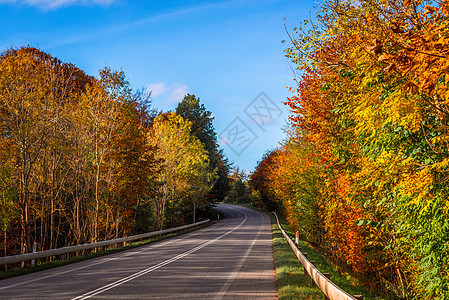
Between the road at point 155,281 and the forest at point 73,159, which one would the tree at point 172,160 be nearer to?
the forest at point 73,159

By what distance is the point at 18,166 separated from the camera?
56.2 feet

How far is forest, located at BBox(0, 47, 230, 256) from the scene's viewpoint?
16453mm

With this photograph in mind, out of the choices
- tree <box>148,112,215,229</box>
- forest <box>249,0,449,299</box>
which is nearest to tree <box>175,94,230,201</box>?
tree <box>148,112,215,229</box>

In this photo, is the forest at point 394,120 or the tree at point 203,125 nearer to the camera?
the forest at point 394,120

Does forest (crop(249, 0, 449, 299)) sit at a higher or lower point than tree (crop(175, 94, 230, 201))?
lower

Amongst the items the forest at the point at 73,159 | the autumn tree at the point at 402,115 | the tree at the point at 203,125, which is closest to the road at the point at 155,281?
the autumn tree at the point at 402,115

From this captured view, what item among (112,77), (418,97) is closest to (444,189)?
(418,97)

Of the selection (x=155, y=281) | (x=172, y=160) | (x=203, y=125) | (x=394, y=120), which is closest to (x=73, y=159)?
(x=172, y=160)

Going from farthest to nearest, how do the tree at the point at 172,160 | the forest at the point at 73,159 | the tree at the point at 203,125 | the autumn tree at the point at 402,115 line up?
1. the tree at the point at 203,125
2. the tree at the point at 172,160
3. the forest at the point at 73,159
4. the autumn tree at the point at 402,115

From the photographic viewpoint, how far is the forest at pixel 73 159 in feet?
54.0

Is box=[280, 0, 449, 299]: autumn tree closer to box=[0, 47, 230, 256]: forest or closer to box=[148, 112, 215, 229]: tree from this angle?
box=[0, 47, 230, 256]: forest

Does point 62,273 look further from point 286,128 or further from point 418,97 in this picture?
point 286,128

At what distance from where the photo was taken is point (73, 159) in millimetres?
21750

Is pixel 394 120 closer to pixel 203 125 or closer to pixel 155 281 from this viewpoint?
pixel 155 281
